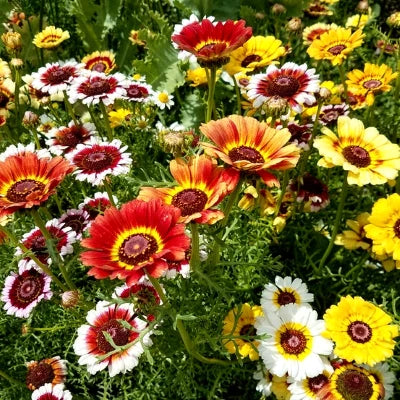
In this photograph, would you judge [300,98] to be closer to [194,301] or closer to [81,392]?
[194,301]

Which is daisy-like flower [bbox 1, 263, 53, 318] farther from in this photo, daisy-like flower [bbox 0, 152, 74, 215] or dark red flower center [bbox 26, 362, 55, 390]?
daisy-like flower [bbox 0, 152, 74, 215]

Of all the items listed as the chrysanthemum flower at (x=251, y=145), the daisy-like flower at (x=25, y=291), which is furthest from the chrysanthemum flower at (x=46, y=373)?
the chrysanthemum flower at (x=251, y=145)

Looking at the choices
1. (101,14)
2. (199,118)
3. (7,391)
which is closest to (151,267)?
(7,391)

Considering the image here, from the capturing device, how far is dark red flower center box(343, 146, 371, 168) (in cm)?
160

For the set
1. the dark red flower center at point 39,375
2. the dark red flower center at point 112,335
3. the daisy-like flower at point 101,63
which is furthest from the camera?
the daisy-like flower at point 101,63

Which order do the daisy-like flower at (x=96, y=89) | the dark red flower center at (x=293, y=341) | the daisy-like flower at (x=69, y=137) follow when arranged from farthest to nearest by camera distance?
the daisy-like flower at (x=69, y=137)
the daisy-like flower at (x=96, y=89)
the dark red flower center at (x=293, y=341)

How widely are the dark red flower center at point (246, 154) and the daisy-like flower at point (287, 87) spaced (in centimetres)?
43

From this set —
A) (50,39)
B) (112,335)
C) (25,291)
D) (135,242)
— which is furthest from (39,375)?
(50,39)

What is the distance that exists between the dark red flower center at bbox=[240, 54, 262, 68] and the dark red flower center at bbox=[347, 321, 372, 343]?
1088 mm

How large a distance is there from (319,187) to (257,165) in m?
0.97

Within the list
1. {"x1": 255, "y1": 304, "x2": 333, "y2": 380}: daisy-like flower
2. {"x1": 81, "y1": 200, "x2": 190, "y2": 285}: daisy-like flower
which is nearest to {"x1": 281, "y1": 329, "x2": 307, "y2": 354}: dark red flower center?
{"x1": 255, "y1": 304, "x2": 333, "y2": 380}: daisy-like flower

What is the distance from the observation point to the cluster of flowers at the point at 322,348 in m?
1.52

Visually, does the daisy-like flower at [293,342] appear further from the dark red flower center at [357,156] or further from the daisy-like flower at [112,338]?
the dark red flower center at [357,156]

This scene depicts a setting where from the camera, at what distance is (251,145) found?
130cm
